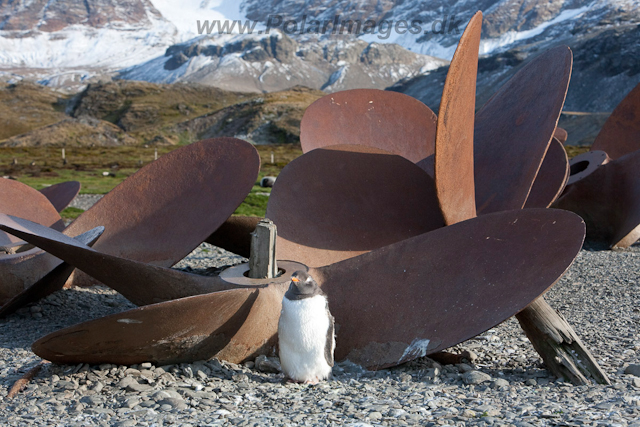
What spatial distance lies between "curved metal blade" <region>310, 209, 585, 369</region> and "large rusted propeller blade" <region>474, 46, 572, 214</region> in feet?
4.59

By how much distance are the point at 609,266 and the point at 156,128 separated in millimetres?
88254

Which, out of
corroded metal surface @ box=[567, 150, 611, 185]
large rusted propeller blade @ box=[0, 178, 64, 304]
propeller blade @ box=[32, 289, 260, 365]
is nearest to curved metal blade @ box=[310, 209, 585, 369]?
propeller blade @ box=[32, 289, 260, 365]

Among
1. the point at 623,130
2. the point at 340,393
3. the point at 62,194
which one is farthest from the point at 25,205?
the point at 623,130

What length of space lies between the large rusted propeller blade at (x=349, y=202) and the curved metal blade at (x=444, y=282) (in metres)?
1.18

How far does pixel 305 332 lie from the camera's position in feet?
13.2

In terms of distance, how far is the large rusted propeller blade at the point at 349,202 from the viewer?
6.04 meters

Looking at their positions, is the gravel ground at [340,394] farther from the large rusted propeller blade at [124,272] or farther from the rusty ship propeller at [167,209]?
the rusty ship propeller at [167,209]

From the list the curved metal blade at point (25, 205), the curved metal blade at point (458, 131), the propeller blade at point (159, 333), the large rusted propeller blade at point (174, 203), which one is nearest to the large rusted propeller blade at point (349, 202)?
the large rusted propeller blade at point (174, 203)

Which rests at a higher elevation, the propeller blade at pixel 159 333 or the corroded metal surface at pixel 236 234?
the propeller blade at pixel 159 333

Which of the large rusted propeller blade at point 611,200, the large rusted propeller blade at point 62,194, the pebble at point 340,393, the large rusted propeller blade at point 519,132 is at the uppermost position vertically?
the large rusted propeller blade at point 519,132

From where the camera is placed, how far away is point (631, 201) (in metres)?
10.1

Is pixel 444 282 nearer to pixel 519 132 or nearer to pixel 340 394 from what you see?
pixel 340 394

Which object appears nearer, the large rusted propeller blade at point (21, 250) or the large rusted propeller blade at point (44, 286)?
the large rusted propeller blade at point (44, 286)

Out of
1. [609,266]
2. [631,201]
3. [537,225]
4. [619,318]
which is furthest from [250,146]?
[631,201]
